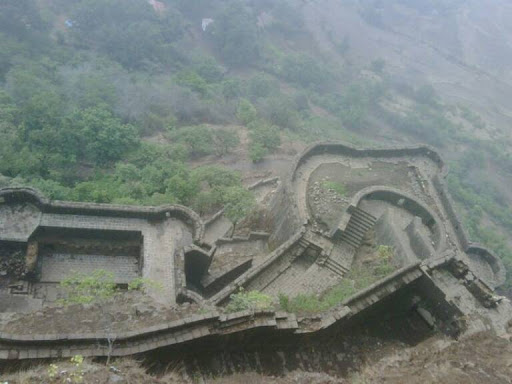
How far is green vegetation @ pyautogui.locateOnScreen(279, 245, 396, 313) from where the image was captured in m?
13.1

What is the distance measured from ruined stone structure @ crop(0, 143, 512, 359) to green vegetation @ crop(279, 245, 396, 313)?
1.74ft

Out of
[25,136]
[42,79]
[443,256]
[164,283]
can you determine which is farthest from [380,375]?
[42,79]

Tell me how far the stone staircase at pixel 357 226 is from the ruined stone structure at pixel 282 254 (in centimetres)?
5

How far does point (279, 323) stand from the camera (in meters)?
11.2

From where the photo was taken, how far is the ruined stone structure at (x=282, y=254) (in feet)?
35.8

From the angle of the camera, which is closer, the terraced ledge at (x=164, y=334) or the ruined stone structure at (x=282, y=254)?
the terraced ledge at (x=164, y=334)

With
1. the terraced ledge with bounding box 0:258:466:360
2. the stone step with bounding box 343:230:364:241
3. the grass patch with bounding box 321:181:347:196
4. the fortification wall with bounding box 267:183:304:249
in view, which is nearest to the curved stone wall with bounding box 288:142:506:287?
the fortification wall with bounding box 267:183:304:249

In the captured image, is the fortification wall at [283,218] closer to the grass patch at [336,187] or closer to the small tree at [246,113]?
the grass patch at [336,187]

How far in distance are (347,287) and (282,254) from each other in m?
3.26

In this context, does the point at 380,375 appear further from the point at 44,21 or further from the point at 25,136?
the point at 44,21

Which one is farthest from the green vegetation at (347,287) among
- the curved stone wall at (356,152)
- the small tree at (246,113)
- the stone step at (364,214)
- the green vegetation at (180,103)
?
the small tree at (246,113)

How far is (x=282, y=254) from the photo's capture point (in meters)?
17.6

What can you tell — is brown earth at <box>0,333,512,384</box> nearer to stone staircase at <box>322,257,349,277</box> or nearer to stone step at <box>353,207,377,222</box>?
stone staircase at <box>322,257,349,277</box>

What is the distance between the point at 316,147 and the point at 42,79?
25.2 m
